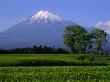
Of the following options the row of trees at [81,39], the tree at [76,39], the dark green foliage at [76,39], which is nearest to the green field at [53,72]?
the tree at [76,39]

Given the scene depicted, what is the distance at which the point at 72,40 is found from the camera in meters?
160

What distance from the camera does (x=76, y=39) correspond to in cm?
15888

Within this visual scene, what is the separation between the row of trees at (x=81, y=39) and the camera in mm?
156375

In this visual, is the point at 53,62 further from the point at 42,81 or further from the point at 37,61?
the point at 42,81

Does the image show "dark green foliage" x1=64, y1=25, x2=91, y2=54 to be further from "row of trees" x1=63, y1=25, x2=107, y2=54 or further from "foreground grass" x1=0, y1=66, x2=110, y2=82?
"foreground grass" x1=0, y1=66, x2=110, y2=82

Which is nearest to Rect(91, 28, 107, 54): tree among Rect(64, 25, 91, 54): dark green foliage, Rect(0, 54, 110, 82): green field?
Rect(64, 25, 91, 54): dark green foliage

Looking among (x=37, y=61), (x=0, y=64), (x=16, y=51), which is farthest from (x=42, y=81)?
(x=16, y=51)

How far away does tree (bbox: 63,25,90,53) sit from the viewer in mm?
155900

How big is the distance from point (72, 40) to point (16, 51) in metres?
28.4

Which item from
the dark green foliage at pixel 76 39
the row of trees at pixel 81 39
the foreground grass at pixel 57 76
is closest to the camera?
the foreground grass at pixel 57 76

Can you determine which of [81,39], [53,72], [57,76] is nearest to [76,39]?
[81,39]

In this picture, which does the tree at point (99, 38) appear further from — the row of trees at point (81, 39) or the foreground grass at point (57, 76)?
the foreground grass at point (57, 76)

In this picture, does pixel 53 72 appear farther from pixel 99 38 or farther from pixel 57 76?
pixel 99 38

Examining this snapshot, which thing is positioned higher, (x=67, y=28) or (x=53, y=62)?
(x=67, y=28)
